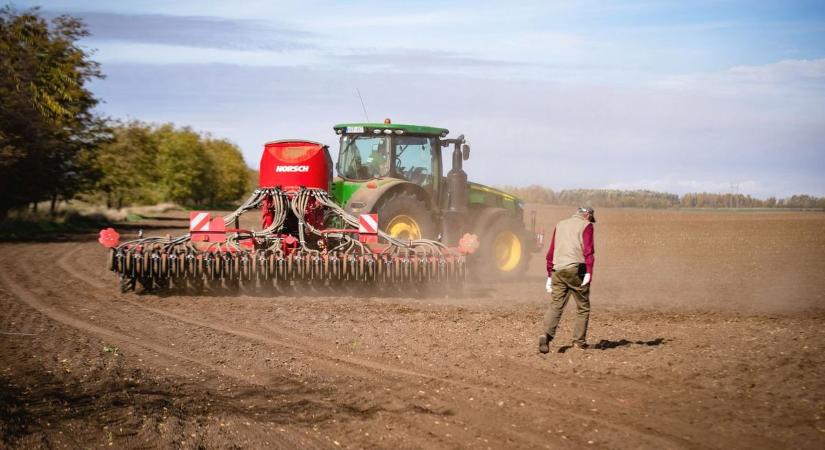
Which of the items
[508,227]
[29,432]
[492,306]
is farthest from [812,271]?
[29,432]

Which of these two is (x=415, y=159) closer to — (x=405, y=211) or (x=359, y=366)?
(x=405, y=211)

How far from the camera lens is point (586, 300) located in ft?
24.6

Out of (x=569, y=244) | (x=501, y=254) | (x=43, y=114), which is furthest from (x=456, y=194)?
(x=43, y=114)

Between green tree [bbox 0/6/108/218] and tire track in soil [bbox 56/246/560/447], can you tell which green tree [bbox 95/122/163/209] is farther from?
tire track in soil [bbox 56/246/560/447]

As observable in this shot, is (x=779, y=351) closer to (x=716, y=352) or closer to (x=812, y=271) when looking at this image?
(x=716, y=352)

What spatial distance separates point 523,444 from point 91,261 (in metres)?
12.6

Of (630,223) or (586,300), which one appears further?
(630,223)

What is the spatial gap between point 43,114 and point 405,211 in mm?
13695

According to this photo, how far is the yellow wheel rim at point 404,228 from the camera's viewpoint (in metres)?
11.6

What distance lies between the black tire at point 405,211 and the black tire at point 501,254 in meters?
1.23

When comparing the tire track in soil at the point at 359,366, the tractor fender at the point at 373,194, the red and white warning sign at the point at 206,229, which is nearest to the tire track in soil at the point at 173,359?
the tire track in soil at the point at 359,366

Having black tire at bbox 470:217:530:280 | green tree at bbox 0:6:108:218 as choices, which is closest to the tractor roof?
Answer: black tire at bbox 470:217:530:280

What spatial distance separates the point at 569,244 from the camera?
7.49 meters

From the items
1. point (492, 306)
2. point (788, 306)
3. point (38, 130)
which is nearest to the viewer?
point (492, 306)
